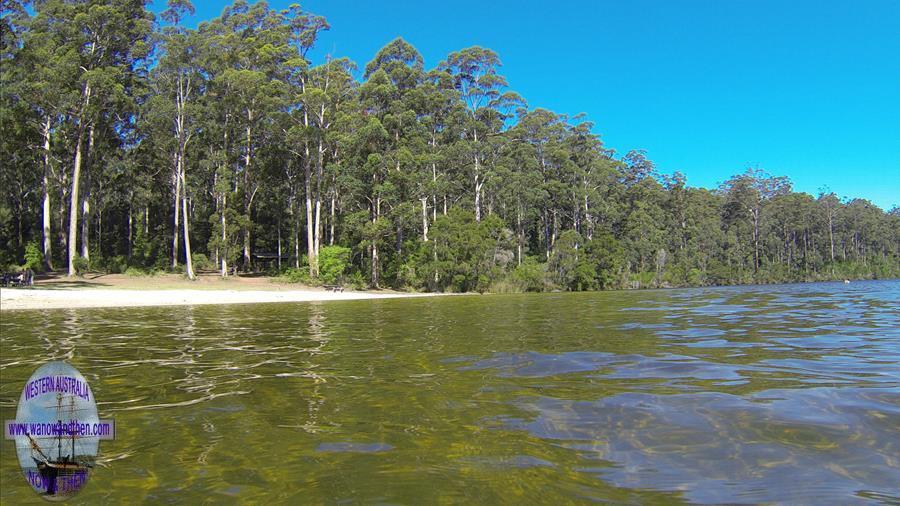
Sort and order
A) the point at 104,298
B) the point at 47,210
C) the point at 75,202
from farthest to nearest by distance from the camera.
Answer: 1. the point at 47,210
2. the point at 75,202
3. the point at 104,298

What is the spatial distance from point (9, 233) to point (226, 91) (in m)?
23.6

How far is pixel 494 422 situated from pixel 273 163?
43.9m

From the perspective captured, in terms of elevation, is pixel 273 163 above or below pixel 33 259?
above

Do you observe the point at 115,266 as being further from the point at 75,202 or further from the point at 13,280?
the point at 13,280

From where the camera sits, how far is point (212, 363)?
6480 mm

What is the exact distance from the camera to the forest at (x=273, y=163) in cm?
3484

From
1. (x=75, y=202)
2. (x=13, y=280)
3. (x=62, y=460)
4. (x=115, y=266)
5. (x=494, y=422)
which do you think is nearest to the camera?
(x=62, y=460)

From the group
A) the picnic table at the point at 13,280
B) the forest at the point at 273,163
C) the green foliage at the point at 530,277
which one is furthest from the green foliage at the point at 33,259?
the green foliage at the point at 530,277

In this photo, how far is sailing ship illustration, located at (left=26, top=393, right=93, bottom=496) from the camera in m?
2.17

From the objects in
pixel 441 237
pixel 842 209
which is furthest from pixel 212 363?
pixel 842 209

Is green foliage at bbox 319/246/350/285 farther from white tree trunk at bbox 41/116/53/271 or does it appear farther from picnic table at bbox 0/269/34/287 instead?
white tree trunk at bbox 41/116/53/271

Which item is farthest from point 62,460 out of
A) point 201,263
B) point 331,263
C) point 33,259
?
point 201,263

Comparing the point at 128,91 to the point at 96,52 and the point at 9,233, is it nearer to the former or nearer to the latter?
the point at 96,52

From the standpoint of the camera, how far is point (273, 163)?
143 ft
